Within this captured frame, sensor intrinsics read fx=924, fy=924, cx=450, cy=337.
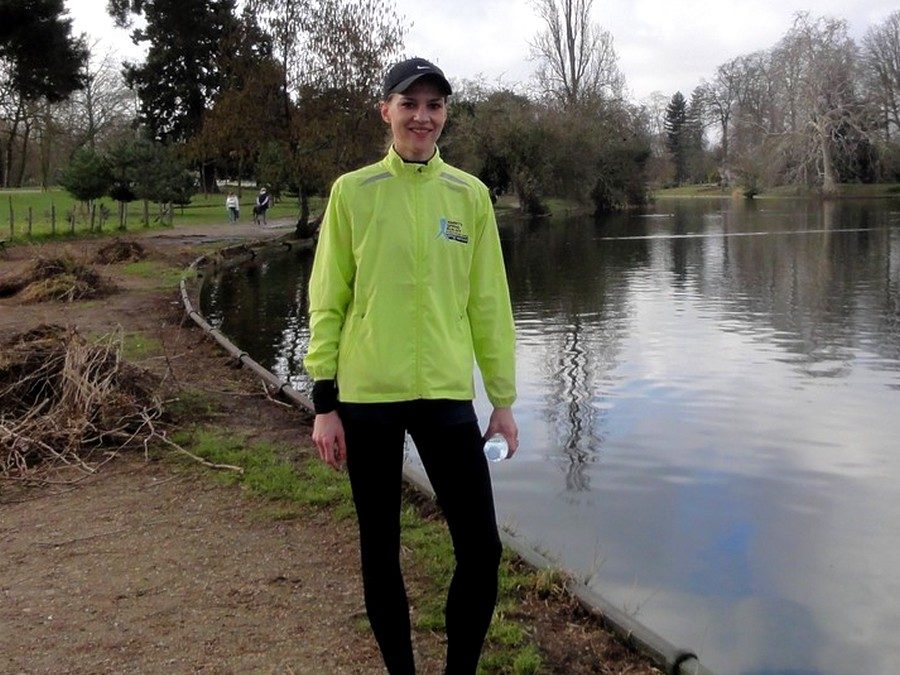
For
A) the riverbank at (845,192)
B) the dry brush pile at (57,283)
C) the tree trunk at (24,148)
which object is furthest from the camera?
the riverbank at (845,192)

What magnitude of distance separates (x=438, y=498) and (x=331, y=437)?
39cm

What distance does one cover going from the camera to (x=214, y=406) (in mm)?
7840

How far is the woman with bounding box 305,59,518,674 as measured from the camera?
2789 millimetres

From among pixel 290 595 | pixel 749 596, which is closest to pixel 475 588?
pixel 290 595

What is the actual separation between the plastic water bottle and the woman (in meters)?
0.09

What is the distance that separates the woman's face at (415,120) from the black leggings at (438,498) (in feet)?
2.52

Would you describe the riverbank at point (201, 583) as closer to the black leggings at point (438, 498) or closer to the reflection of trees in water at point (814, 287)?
the black leggings at point (438, 498)

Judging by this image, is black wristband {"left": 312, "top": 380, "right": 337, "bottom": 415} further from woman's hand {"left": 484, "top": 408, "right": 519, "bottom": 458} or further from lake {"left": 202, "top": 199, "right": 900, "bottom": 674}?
lake {"left": 202, "top": 199, "right": 900, "bottom": 674}

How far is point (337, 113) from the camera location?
30.7 meters

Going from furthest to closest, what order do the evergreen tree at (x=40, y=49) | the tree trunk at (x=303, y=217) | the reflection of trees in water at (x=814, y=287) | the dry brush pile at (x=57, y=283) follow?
the tree trunk at (x=303, y=217) < the evergreen tree at (x=40, y=49) < the dry brush pile at (x=57, y=283) < the reflection of trees in water at (x=814, y=287)

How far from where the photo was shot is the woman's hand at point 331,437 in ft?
9.26

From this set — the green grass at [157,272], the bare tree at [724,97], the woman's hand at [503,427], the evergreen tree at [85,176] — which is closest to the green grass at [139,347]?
the green grass at [157,272]

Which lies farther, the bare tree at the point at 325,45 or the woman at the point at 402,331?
the bare tree at the point at 325,45

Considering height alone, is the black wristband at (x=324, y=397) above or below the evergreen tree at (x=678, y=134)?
below
